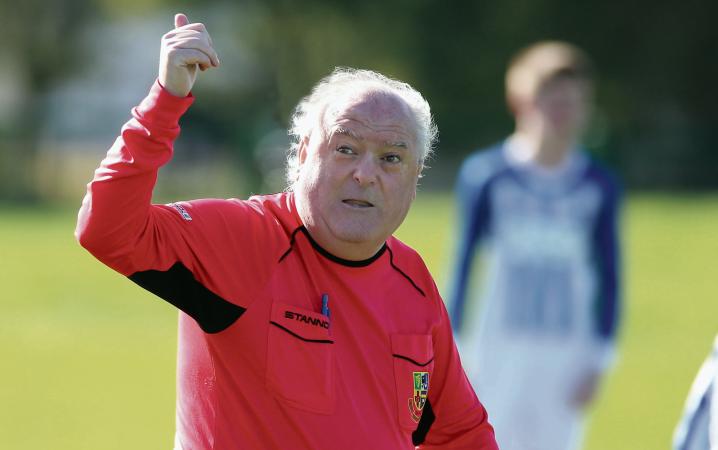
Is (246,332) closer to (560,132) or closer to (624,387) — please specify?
(560,132)

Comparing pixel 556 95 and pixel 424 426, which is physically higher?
pixel 556 95

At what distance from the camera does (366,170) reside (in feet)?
12.0

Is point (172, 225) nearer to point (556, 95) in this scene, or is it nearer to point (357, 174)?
point (357, 174)

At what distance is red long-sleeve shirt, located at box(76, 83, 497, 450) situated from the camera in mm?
3188

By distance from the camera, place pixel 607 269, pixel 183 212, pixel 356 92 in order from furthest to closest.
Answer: pixel 607 269
pixel 356 92
pixel 183 212

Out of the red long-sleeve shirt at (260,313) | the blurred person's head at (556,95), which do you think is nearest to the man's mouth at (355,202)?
the red long-sleeve shirt at (260,313)

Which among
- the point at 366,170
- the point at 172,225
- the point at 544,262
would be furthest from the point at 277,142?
the point at 172,225

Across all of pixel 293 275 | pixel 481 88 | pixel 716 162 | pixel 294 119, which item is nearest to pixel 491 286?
pixel 294 119

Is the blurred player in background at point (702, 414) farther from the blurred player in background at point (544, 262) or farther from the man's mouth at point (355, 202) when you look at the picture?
the blurred player in background at point (544, 262)

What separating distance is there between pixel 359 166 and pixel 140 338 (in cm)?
1118

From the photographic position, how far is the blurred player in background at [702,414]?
12.3ft

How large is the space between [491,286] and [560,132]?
970mm

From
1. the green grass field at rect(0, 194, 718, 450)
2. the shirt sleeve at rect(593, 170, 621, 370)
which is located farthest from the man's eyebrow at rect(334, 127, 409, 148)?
the green grass field at rect(0, 194, 718, 450)

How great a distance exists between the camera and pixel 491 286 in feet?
23.5
